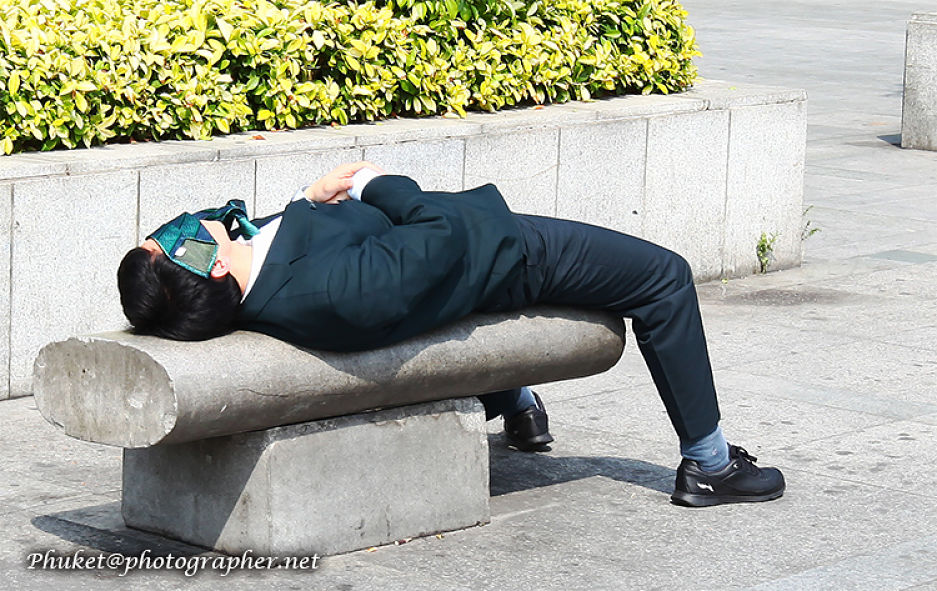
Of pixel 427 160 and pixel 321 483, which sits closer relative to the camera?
pixel 321 483

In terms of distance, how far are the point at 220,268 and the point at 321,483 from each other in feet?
2.30

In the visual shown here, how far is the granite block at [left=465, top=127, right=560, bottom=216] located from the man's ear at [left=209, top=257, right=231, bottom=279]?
11.0 feet

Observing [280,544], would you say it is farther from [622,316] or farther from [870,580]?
[870,580]

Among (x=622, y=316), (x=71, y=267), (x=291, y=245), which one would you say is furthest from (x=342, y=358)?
(x=71, y=267)

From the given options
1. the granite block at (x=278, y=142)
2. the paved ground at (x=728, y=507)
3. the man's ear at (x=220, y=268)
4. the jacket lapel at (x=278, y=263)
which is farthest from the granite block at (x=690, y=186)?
the man's ear at (x=220, y=268)

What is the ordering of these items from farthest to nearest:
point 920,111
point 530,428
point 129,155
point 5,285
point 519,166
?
point 920,111 → point 519,166 → point 129,155 → point 5,285 → point 530,428

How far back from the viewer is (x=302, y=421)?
4809 mm

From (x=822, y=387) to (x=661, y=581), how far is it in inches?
95.6

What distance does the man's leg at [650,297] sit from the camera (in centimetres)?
513

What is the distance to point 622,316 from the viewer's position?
17.5ft

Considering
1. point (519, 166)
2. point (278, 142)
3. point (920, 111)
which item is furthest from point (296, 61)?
point (920, 111)

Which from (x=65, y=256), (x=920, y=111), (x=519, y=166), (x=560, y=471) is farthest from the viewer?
(x=920, y=111)

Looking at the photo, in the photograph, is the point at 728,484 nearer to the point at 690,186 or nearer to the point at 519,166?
the point at 519,166

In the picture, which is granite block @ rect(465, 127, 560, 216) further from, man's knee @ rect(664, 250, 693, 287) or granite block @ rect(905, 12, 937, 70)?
granite block @ rect(905, 12, 937, 70)
